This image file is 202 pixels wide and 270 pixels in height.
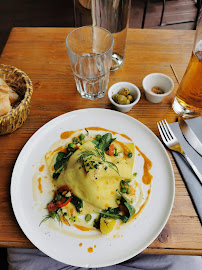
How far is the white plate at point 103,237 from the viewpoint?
2.95ft

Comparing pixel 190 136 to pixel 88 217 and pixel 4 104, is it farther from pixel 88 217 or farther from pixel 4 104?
pixel 4 104

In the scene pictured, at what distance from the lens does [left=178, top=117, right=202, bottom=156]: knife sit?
1.17 meters

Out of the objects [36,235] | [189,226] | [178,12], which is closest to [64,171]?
[36,235]

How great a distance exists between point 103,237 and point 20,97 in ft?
2.67

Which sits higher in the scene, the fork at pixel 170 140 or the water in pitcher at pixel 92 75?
the water in pitcher at pixel 92 75

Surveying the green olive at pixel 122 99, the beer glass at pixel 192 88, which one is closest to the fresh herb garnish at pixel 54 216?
the green olive at pixel 122 99

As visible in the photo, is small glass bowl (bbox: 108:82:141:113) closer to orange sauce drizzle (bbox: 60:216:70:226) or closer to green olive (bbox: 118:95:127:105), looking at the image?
green olive (bbox: 118:95:127:105)

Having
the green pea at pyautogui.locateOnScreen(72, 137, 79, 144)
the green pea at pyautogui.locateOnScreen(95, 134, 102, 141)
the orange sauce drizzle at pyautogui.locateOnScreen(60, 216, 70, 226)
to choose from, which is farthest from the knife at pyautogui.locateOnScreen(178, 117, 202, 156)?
the orange sauce drizzle at pyautogui.locateOnScreen(60, 216, 70, 226)

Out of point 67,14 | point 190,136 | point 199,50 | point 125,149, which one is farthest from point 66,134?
point 67,14

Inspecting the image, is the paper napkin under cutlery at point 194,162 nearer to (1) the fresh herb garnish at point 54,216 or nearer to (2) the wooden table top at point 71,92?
(2) the wooden table top at point 71,92

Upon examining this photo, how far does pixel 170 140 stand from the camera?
1188 millimetres

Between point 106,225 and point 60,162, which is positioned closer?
point 106,225

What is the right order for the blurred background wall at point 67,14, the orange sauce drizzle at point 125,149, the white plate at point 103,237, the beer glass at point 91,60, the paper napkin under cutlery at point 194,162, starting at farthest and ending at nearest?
the blurred background wall at point 67,14
the beer glass at point 91,60
the orange sauce drizzle at point 125,149
the paper napkin under cutlery at point 194,162
the white plate at point 103,237

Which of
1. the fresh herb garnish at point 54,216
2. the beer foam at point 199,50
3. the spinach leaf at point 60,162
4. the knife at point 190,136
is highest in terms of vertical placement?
the beer foam at point 199,50
